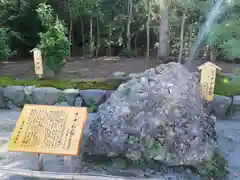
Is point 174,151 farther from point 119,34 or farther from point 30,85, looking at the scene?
point 119,34

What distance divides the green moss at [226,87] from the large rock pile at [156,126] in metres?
1.57

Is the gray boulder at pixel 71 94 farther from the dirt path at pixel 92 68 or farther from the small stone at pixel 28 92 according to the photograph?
the dirt path at pixel 92 68

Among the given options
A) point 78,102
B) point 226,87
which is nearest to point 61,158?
point 78,102

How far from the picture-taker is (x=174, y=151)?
10.6 feet

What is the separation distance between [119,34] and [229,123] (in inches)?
213

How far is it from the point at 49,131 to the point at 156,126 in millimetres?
1172

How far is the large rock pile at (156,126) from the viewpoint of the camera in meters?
3.26

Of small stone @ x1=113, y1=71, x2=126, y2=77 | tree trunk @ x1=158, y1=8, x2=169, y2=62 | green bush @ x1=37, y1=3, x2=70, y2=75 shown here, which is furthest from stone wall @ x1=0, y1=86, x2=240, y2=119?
tree trunk @ x1=158, y1=8, x2=169, y2=62

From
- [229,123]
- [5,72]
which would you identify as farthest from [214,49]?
[5,72]

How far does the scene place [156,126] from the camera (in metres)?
3.30

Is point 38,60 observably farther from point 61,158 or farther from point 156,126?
point 156,126

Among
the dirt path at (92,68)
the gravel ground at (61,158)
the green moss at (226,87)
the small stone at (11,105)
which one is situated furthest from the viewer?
the dirt path at (92,68)

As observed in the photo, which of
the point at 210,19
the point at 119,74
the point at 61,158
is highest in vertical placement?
A: the point at 210,19

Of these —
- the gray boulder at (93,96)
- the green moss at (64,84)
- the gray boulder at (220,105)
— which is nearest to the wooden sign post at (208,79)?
the gray boulder at (220,105)
